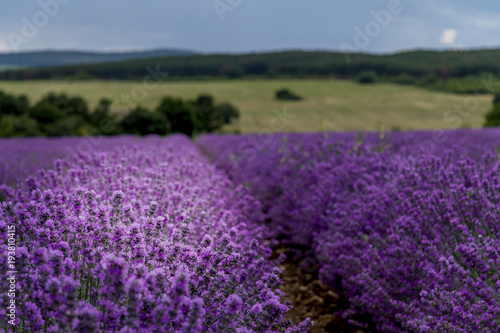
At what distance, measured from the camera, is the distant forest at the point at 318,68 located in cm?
3578

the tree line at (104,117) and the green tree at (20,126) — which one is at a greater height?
the tree line at (104,117)

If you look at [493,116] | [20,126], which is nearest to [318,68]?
[493,116]

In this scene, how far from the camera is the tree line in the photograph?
91.1 ft

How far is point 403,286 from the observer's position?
291 centimetres

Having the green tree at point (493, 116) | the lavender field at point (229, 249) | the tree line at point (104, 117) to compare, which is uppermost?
the green tree at point (493, 116)

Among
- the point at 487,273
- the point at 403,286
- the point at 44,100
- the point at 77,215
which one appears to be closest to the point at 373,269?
the point at 403,286

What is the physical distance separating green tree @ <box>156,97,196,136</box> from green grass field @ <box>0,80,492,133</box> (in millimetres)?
2624

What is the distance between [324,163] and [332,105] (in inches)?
1077

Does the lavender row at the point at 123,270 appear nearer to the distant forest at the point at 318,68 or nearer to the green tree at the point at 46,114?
the distant forest at the point at 318,68

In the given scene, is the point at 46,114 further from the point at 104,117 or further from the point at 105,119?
the point at 105,119

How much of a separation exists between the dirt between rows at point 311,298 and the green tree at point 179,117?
81.7ft

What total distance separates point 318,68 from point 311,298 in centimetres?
4570

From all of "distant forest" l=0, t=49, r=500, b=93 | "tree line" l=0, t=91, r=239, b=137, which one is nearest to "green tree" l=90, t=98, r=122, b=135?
"tree line" l=0, t=91, r=239, b=137

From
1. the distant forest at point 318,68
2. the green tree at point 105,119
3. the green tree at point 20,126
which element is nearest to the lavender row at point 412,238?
the green tree at point 105,119
